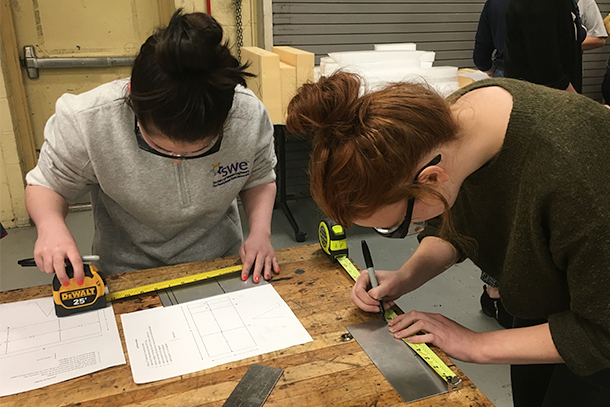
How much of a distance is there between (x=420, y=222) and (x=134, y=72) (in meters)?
0.68

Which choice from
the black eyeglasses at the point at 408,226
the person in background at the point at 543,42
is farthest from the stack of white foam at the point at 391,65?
the black eyeglasses at the point at 408,226

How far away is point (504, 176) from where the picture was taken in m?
0.87

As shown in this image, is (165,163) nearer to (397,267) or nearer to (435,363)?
(435,363)

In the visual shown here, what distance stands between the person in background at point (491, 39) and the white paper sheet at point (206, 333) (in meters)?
2.73

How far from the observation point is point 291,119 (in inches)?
33.1

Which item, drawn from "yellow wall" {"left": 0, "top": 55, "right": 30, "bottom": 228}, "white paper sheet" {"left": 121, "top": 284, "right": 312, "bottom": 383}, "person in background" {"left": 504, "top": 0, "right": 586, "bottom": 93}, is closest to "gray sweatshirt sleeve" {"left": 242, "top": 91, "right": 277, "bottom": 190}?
"white paper sheet" {"left": 121, "top": 284, "right": 312, "bottom": 383}

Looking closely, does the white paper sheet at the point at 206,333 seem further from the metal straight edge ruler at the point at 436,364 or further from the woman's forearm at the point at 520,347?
the woman's forearm at the point at 520,347

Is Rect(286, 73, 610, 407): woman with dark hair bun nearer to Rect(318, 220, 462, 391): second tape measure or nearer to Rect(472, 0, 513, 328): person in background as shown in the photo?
A: Rect(318, 220, 462, 391): second tape measure

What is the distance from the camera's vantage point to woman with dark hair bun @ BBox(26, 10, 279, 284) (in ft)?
3.21

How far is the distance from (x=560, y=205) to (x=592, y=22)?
3.53m

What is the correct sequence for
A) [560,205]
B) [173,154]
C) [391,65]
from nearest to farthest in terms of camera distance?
[560,205] → [173,154] → [391,65]

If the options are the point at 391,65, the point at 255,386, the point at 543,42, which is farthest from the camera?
the point at 391,65

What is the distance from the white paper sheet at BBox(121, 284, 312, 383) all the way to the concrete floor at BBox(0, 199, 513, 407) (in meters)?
1.24

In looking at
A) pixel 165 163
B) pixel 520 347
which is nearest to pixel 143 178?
pixel 165 163
